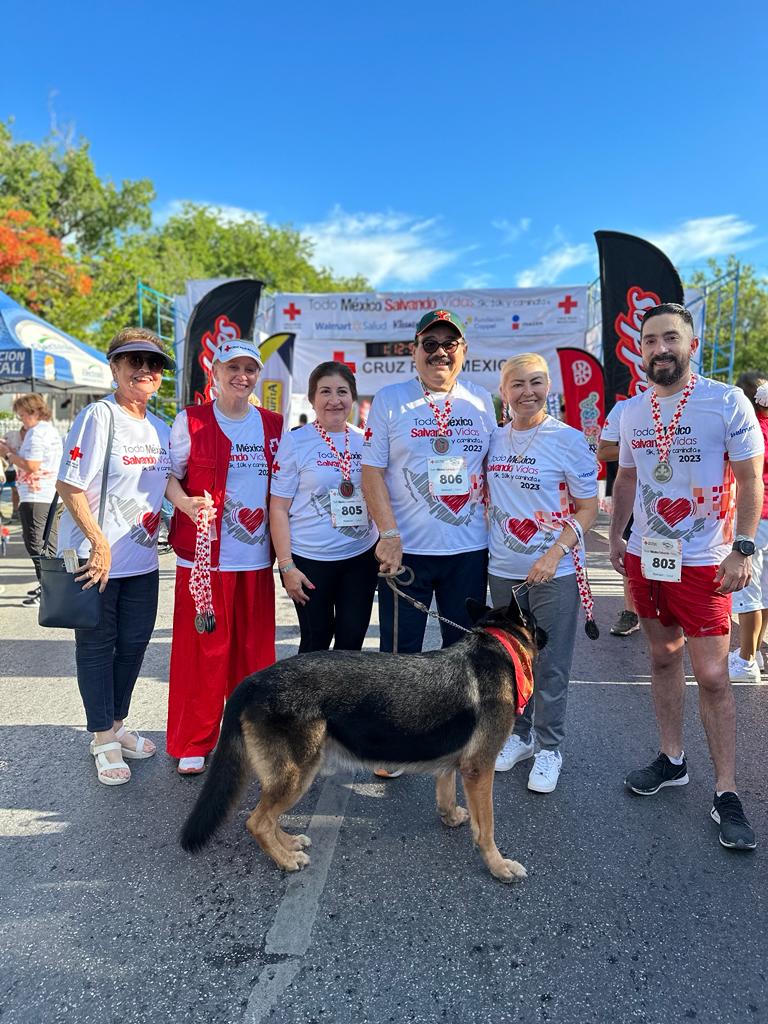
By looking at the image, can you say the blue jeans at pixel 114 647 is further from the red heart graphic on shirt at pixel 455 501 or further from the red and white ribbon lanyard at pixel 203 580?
the red heart graphic on shirt at pixel 455 501

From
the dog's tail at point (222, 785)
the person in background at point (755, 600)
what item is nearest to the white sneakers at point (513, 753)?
the dog's tail at point (222, 785)

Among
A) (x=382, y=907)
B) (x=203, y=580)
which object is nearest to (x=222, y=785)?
(x=382, y=907)

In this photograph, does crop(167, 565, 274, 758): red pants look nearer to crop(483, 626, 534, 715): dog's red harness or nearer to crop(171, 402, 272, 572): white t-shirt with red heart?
crop(171, 402, 272, 572): white t-shirt with red heart

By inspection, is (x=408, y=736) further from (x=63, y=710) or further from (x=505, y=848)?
(x=63, y=710)

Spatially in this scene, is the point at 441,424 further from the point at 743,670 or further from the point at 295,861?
the point at 743,670

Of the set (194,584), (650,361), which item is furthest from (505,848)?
(650,361)

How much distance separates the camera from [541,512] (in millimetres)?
2982

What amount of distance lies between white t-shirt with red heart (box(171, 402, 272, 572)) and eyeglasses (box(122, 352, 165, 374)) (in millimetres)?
265

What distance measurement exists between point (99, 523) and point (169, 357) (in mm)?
925

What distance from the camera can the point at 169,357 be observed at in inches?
124

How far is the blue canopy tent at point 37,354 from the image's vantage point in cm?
931

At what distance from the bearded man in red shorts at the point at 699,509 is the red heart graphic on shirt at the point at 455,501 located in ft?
2.82

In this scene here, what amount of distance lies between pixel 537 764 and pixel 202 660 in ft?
6.05

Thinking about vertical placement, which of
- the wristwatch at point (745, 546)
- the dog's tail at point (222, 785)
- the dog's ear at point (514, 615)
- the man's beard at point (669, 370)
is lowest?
the dog's tail at point (222, 785)
